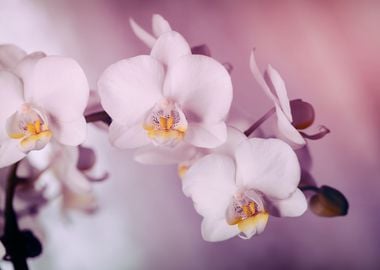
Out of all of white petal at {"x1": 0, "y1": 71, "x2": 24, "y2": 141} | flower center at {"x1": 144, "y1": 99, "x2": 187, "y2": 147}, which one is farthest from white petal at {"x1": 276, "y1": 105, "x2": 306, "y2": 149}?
white petal at {"x1": 0, "y1": 71, "x2": 24, "y2": 141}

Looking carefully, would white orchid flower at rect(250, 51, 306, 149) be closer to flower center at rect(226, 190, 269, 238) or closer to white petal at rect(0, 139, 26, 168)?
flower center at rect(226, 190, 269, 238)

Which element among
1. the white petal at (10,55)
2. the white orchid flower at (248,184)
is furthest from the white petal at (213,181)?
the white petal at (10,55)

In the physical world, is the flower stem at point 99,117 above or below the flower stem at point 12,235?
above

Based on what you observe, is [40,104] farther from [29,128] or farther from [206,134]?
[206,134]

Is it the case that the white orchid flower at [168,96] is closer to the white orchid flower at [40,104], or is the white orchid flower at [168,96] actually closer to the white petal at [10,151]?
the white orchid flower at [40,104]

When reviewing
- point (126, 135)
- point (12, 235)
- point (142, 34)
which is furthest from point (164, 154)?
point (12, 235)
